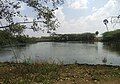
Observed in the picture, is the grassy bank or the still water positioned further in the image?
the still water

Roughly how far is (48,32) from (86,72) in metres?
3.19

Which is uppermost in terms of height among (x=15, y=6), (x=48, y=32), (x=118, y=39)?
(x=15, y=6)

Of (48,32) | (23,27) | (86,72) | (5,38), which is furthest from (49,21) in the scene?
(86,72)

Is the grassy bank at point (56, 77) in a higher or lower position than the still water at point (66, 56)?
higher

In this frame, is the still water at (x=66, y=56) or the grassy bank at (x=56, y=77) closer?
the grassy bank at (x=56, y=77)

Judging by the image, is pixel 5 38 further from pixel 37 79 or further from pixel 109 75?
pixel 109 75

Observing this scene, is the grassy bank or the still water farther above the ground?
the grassy bank

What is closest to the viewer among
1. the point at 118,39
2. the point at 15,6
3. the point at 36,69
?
the point at 15,6

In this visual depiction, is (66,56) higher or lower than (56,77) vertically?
lower

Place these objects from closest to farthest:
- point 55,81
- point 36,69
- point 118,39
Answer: point 55,81, point 36,69, point 118,39

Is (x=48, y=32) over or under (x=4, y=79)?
over

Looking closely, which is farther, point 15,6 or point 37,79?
point 15,6

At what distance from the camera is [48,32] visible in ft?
46.3

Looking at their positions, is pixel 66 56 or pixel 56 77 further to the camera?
pixel 66 56
